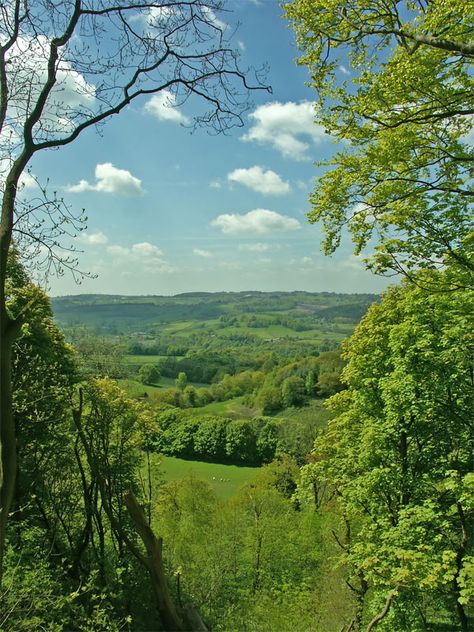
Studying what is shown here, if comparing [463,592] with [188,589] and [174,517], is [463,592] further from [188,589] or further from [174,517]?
[174,517]

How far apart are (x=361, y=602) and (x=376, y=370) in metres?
7.24

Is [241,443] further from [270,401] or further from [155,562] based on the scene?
[155,562]

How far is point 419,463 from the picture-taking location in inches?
402

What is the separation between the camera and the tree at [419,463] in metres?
8.28

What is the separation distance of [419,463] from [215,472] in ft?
137

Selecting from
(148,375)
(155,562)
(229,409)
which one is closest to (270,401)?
(229,409)

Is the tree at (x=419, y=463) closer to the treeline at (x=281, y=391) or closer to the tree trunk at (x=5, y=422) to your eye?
the tree trunk at (x=5, y=422)

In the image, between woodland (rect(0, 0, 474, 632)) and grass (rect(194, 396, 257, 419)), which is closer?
woodland (rect(0, 0, 474, 632))

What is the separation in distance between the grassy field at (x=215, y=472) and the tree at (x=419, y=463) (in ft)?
110

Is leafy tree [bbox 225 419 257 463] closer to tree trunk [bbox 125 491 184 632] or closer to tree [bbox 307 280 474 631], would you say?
tree [bbox 307 280 474 631]

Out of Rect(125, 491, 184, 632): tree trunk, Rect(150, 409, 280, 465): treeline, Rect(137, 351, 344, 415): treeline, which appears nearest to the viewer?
Rect(125, 491, 184, 632): tree trunk

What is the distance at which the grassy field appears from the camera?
143ft

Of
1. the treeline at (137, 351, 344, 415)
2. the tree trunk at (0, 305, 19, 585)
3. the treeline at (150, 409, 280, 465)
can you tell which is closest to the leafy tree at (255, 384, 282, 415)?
the treeline at (137, 351, 344, 415)

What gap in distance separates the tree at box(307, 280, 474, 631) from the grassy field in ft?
110
